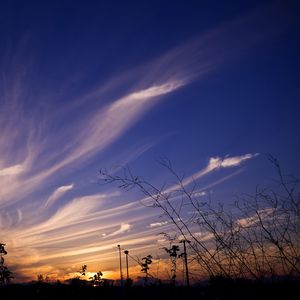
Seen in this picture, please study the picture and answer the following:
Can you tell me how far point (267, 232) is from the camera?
185 inches

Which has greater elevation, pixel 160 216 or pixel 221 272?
pixel 160 216

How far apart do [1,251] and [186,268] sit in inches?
1517

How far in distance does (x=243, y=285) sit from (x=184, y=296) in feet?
8.01

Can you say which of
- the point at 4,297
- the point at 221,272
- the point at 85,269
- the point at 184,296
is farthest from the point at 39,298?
the point at 85,269

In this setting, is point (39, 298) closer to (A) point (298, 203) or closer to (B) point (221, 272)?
(B) point (221, 272)

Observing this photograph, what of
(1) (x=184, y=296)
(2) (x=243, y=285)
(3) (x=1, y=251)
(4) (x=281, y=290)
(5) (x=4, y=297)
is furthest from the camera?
(3) (x=1, y=251)

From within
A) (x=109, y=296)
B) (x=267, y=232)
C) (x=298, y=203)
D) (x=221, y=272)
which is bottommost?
(x=109, y=296)

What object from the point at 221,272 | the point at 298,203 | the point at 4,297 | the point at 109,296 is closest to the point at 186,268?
the point at 221,272

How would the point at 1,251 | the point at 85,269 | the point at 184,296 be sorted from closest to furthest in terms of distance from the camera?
1. the point at 184,296
2. the point at 1,251
3. the point at 85,269

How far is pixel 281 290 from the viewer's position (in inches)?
162

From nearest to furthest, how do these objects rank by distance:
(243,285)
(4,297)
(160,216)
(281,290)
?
1. (281,290)
2. (243,285)
3. (160,216)
4. (4,297)

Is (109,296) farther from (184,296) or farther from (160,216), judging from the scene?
(160,216)

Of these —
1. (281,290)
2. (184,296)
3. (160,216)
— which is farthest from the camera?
(184,296)

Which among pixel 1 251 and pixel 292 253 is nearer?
pixel 292 253
